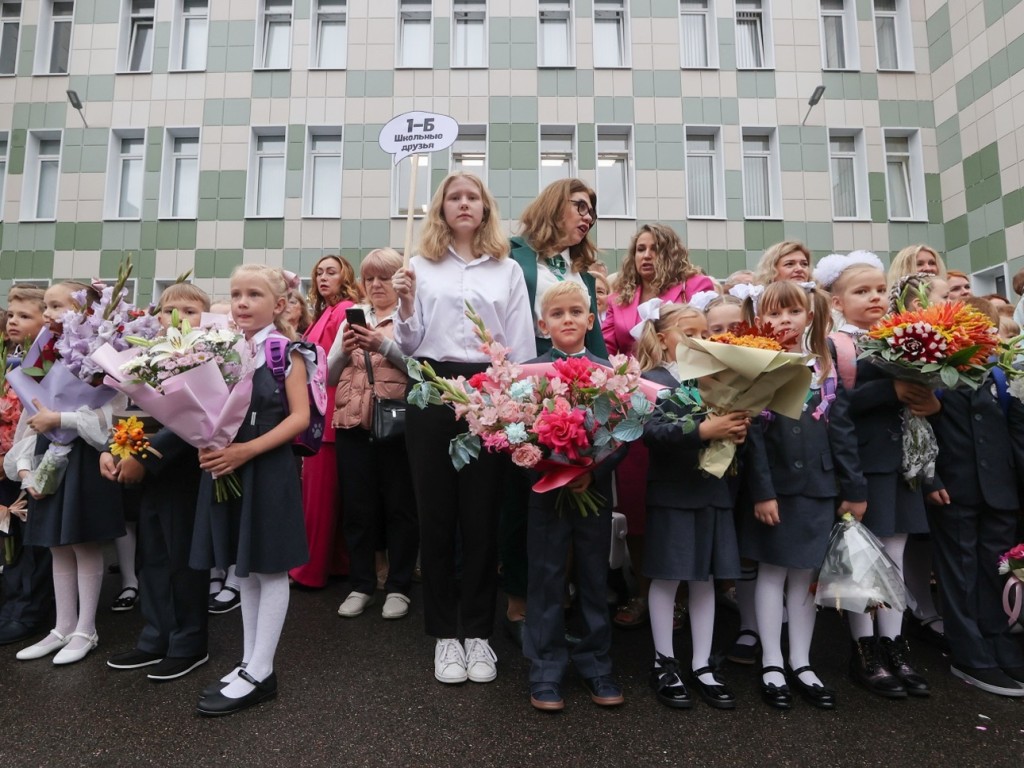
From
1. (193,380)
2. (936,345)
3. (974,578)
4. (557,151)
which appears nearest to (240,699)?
(193,380)

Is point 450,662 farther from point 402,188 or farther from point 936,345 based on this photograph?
point 402,188

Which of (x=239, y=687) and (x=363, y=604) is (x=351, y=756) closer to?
(x=239, y=687)

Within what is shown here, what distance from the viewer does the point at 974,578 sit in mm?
3209

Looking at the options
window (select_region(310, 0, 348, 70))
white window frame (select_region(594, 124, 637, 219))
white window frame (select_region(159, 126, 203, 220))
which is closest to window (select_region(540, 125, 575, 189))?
white window frame (select_region(594, 124, 637, 219))

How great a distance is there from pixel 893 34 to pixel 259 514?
1604 centimetres

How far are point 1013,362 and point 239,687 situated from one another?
3.87 m

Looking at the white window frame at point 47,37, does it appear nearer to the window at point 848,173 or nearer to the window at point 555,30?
the window at point 555,30

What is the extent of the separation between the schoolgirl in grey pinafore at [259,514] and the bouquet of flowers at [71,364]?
0.82 meters

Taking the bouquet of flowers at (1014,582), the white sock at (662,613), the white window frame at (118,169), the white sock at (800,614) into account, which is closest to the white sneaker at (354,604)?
the white sock at (662,613)

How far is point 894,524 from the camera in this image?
3.14 meters

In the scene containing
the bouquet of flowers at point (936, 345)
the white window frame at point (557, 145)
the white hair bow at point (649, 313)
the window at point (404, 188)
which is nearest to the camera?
the bouquet of flowers at point (936, 345)

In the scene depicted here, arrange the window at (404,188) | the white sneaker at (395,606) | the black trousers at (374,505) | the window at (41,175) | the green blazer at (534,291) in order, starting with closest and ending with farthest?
the green blazer at (534,291) → the white sneaker at (395,606) → the black trousers at (374,505) → the window at (404,188) → the window at (41,175)

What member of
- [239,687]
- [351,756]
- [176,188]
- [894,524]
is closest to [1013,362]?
[894,524]

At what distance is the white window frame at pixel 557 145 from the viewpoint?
13133 mm
